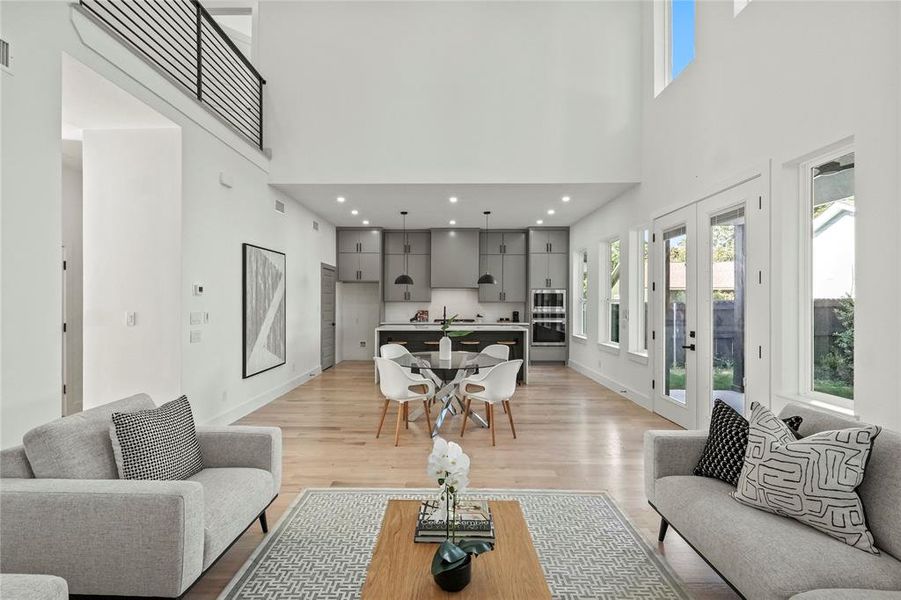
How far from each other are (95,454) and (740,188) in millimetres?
4529

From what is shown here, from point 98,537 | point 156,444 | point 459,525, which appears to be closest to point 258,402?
point 156,444

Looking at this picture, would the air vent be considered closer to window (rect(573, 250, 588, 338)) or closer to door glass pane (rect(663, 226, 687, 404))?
door glass pane (rect(663, 226, 687, 404))

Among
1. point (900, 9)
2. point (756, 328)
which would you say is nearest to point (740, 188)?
point (756, 328)

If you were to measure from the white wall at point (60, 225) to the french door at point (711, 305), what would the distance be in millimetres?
4660

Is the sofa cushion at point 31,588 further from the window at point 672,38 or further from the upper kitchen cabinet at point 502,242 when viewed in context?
the upper kitchen cabinet at point 502,242

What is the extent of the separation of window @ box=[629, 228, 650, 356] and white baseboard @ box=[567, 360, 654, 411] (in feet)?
1.85

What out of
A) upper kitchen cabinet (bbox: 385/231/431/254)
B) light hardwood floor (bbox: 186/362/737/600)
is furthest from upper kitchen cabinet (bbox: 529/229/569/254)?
light hardwood floor (bbox: 186/362/737/600)

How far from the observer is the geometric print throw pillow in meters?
1.64

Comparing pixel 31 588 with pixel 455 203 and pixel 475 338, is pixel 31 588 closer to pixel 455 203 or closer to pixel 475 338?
pixel 475 338

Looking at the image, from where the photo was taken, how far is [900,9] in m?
2.27

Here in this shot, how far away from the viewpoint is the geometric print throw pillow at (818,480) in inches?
64.6

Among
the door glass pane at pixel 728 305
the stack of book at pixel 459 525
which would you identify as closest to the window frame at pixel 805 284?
the door glass pane at pixel 728 305

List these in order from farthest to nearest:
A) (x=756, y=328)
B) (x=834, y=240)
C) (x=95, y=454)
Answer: (x=756, y=328), (x=834, y=240), (x=95, y=454)

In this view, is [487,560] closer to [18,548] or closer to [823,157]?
[18,548]
